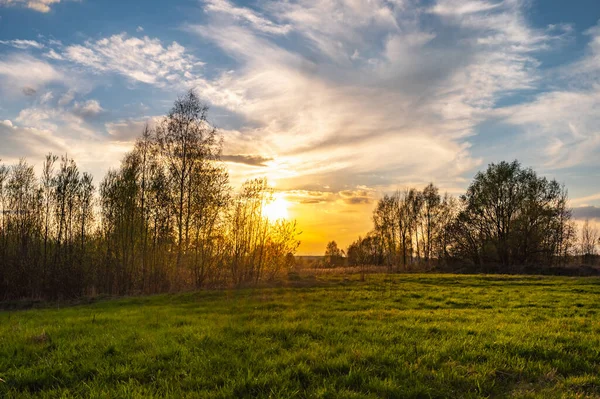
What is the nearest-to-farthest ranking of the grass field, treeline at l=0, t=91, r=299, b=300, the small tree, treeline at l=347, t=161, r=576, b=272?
the grass field, treeline at l=0, t=91, r=299, b=300, treeline at l=347, t=161, r=576, b=272, the small tree

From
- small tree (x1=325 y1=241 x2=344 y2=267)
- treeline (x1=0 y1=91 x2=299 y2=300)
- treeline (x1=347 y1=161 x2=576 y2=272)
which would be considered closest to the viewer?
treeline (x1=0 y1=91 x2=299 y2=300)

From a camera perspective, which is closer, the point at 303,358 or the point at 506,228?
the point at 303,358

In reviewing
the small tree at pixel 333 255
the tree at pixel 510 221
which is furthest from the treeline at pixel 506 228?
the small tree at pixel 333 255

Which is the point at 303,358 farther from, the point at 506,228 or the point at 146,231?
the point at 506,228

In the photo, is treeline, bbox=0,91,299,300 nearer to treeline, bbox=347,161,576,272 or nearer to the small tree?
treeline, bbox=347,161,576,272

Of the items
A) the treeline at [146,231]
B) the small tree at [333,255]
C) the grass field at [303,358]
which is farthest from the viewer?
the small tree at [333,255]

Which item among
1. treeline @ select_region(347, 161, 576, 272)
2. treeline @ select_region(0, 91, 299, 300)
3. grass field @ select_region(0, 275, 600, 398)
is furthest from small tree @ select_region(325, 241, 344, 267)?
grass field @ select_region(0, 275, 600, 398)

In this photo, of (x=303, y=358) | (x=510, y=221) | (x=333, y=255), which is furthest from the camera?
(x=333, y=255)

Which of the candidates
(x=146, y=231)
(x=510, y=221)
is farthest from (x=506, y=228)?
(x=146, y=231)

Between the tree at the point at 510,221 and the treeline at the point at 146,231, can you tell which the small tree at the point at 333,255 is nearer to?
the tree at the point at 510,221

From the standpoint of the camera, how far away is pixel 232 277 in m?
31.1

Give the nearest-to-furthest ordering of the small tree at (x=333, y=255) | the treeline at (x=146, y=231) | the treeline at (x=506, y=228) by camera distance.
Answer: the treeline at (x=146, y=231) → the treeline at (x=506, y=228) → the small tree at (x=333, y=255)

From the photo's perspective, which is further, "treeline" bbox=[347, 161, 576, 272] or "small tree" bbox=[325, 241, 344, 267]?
"small tree" bbox=[325, 241, 344, 267]

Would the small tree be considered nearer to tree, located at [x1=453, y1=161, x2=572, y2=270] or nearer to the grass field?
tree, located at [x1=453, y1=161, x2=572, y2=270]
